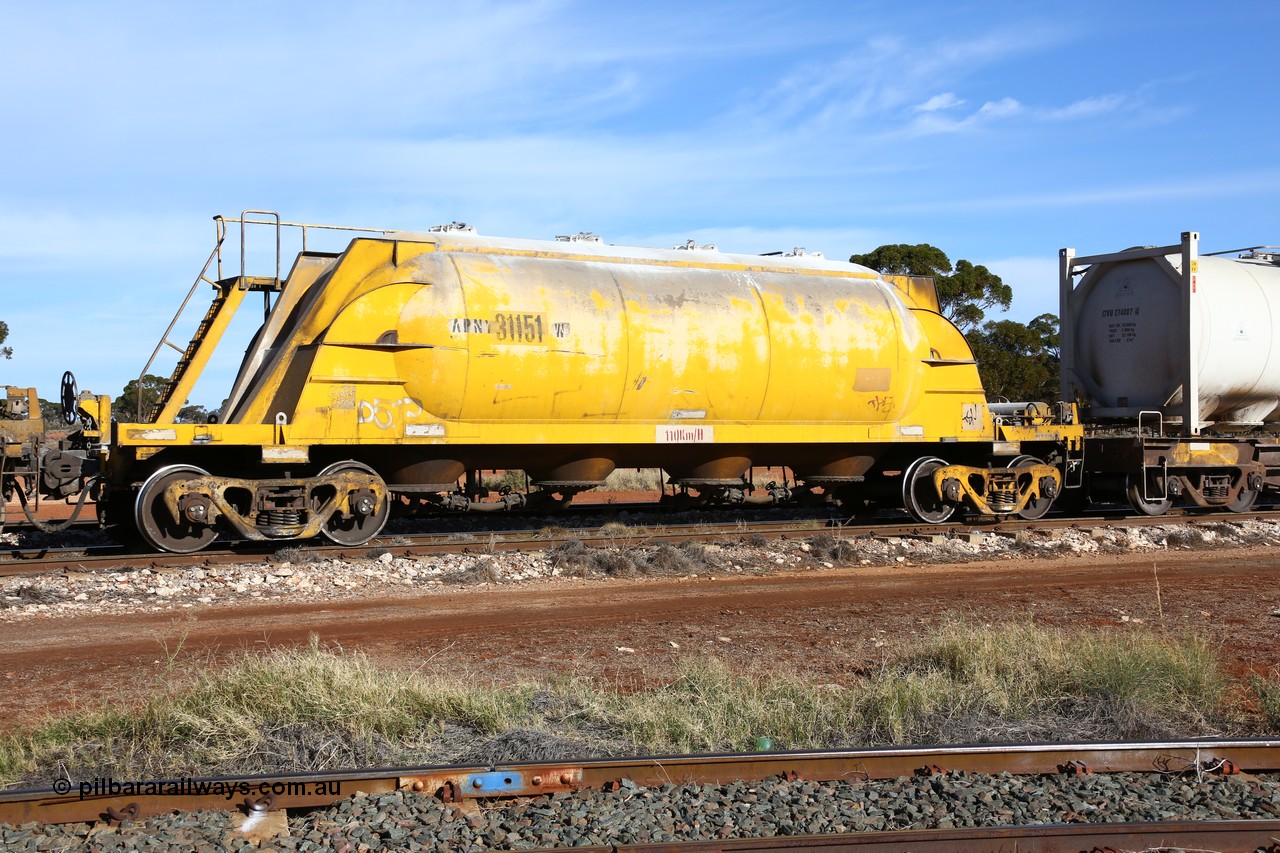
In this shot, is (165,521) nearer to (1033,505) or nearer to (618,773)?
(618,773)

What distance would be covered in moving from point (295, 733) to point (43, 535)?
36.0 feet

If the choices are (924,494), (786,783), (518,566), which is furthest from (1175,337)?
(786,783)

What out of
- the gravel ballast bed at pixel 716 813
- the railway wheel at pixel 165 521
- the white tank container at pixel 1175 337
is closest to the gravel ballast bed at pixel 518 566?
the railway wheel at pixel 165 521

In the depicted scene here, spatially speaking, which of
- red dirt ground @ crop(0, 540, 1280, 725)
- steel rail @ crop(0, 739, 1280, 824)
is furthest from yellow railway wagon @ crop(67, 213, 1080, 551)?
steel rail @ crop(0, 739, 1280, 824)

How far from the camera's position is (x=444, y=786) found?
16.0 feet

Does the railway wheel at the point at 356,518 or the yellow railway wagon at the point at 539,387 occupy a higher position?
the yellow railway wagon at the point at 539,387

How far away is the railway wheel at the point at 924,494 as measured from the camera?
52.6 feet

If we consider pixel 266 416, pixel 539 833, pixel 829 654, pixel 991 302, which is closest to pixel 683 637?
pixel 829 654

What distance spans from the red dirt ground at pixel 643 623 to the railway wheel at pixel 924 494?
338 cm

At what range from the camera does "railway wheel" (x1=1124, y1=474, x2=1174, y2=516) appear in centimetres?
1728

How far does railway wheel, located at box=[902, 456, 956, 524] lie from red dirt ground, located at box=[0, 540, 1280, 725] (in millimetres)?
3381

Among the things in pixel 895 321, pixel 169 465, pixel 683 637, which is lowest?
pixel 683 637

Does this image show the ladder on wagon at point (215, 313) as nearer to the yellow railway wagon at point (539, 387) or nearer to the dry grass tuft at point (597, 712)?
the yellow railway wagon at point (539, 387)

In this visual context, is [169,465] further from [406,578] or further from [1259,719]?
[1259,719]
